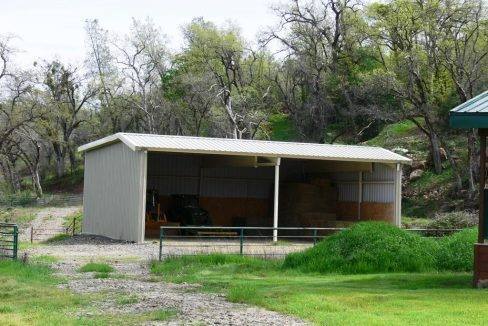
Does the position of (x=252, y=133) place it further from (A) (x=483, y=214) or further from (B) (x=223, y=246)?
(A) (x=483, y=214)

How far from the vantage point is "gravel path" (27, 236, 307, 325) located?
37.1 feet

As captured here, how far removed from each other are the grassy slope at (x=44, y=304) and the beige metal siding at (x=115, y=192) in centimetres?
1183

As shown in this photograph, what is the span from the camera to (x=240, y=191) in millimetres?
40094

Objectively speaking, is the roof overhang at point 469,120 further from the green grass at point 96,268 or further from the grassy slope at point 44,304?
the green grass at point 96,268

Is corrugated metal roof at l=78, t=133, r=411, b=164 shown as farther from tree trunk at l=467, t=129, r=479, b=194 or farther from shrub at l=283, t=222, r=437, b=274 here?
shrub at l=283, t=222, r=437, b=274

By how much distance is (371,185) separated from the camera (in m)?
35.6

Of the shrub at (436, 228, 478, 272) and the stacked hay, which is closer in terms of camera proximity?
the shrub at (436, 228, 478, 272)

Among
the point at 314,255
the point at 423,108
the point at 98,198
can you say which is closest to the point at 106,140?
the point at 98,198

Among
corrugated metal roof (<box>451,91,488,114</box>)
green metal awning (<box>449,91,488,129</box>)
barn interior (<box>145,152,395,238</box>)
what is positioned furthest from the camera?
barn interior (<box>145,152,395,238</box>)

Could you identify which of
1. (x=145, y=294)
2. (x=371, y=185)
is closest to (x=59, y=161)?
(x=371, y=185)

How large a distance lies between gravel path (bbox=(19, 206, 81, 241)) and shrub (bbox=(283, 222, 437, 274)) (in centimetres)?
1985

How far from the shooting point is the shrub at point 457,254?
18547 millimetres

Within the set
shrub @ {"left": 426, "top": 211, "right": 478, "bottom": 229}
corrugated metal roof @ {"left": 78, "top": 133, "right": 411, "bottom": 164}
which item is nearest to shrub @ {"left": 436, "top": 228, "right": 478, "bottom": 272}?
shrub @ {"left": 426, "top": 211, "right": 478, "bottom": 229}

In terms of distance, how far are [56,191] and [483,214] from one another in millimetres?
58602
